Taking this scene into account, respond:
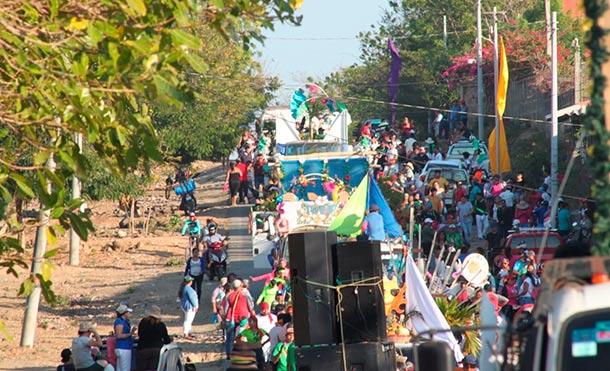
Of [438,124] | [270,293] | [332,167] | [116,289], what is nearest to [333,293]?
[270,293]

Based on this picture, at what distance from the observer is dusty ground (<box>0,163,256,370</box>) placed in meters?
27.0

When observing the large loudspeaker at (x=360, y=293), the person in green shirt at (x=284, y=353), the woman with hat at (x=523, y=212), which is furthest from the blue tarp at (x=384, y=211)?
the large loudspeaker at (x=360, y=293)

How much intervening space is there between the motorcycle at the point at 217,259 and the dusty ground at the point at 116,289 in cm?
44

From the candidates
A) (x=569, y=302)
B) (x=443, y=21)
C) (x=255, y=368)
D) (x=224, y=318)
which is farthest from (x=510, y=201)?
(x=443, y=21)

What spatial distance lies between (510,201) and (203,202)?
22.3 meters

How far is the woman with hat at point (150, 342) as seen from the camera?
20172 mm

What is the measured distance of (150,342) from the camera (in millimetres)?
20312

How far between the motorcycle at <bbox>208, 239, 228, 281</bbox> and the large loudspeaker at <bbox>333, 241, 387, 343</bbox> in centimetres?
Answer: 1461

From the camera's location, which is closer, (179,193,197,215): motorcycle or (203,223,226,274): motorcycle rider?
(203,223,226,274): motorcycle rider

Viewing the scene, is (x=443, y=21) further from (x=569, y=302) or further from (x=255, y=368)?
(x=569, y=302)

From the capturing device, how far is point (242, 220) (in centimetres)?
4494

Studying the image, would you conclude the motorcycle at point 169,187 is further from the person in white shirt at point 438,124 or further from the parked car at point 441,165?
the parked car at point 441,165

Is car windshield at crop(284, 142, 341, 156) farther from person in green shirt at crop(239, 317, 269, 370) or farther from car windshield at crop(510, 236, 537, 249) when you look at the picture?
person in green shirt at crop(239, 317, 269, 370)

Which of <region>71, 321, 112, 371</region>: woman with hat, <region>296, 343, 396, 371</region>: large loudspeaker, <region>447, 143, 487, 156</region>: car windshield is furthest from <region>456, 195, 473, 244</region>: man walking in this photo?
<region>296, 343, 396, 371</region>: large loudspeaker
